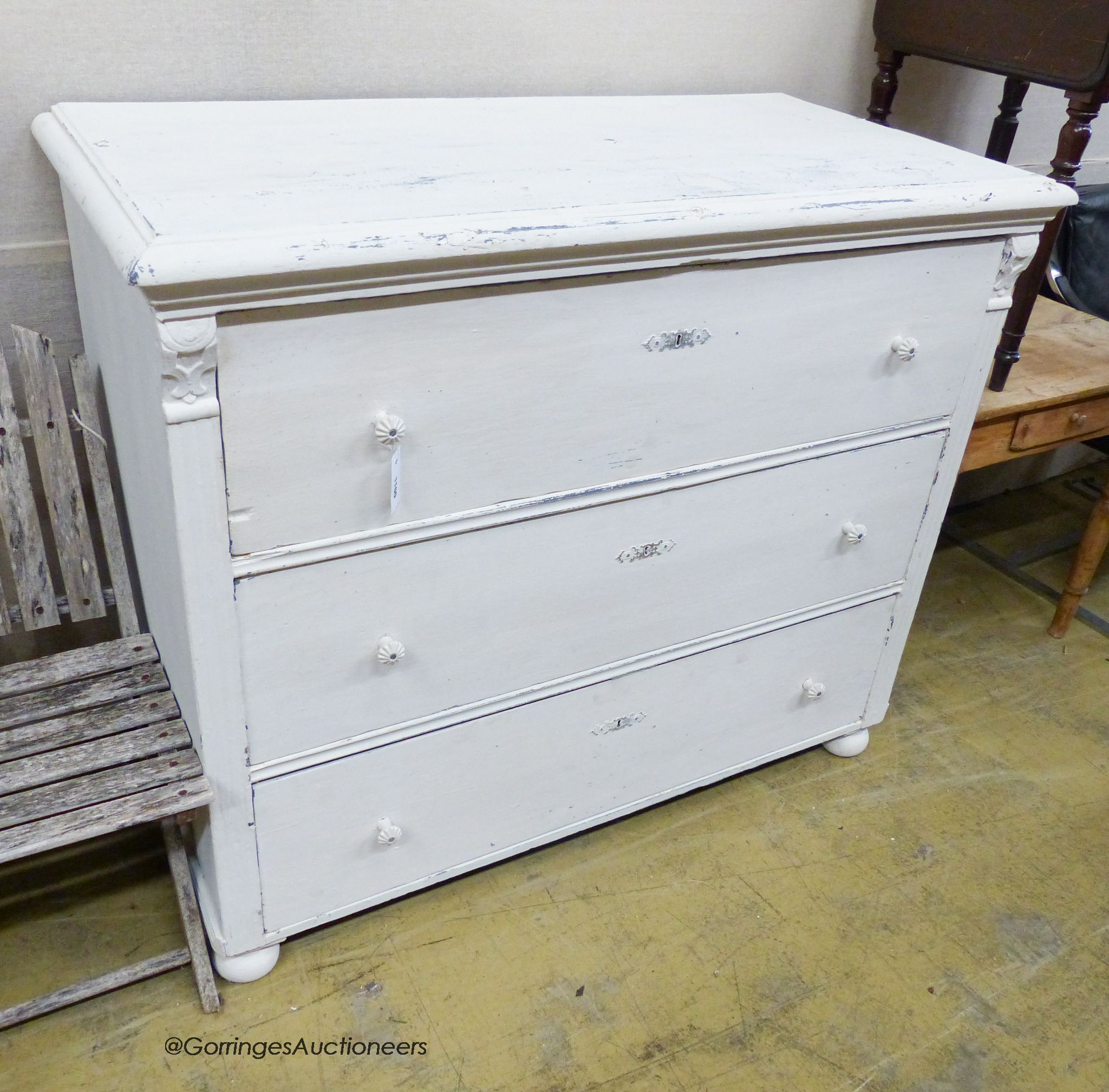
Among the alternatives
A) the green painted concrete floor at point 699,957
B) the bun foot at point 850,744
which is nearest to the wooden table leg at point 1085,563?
the green painted concrete floor at point 699,957

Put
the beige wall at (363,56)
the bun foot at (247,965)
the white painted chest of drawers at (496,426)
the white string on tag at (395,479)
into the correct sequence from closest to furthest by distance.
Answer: the white painted chest of drawers at (496,426)
the white string on tag at (395,479)
the beige wall at (363,56)
the bun foot at (247,965)

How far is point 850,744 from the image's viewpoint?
216cm

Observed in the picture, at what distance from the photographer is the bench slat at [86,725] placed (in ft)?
4.86

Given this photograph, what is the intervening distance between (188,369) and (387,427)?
0.24 m

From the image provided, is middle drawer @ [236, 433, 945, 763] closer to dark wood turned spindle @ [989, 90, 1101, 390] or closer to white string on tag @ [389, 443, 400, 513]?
white string on tag @ [389, 443, 400, 513]

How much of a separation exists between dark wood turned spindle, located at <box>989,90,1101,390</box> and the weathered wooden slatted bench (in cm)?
154

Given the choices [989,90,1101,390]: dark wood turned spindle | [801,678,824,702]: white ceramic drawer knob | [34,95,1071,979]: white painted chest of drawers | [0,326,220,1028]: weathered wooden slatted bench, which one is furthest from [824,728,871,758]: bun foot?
[0,326,220,1028]: weathered wooden slatted bench

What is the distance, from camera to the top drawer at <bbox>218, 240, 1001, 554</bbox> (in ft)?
3.91

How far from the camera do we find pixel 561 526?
148cm

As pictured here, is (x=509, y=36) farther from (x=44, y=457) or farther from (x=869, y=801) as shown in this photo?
(x=869, y=801)

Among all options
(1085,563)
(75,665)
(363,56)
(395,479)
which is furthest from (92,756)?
(1085,563)

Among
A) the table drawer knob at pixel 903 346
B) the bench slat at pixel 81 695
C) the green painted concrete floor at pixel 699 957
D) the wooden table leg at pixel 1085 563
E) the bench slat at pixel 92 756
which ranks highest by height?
the table drawer knob at pixel 903 346

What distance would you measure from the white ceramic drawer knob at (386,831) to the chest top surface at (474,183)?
867mm

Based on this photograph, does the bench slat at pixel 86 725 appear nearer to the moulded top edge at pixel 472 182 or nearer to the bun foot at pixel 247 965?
the bun foot at pixel 247 965
